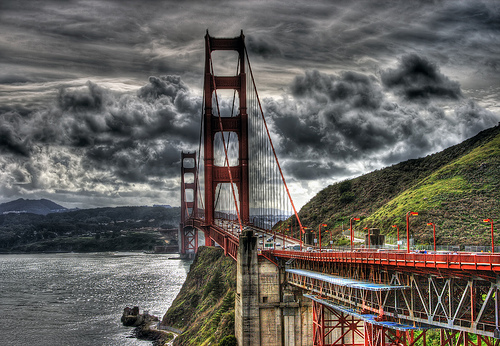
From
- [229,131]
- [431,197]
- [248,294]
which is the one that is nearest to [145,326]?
[229,131]

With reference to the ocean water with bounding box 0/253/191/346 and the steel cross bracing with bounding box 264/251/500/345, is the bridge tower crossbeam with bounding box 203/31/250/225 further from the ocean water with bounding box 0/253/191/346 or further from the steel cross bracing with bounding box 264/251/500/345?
the steel cross bracing with bounding box 264/251/500/345

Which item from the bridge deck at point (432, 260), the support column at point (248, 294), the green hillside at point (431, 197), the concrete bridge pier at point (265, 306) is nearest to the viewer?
the bridge deck at point (432, 260)

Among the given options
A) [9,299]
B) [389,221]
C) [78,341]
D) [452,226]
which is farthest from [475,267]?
[9,299]

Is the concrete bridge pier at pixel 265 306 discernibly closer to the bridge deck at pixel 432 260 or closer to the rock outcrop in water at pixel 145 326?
the bridge deck at pixel 432 260

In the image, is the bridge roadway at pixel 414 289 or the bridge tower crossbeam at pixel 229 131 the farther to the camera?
the bridge tower crossbeam at pixel 229 131

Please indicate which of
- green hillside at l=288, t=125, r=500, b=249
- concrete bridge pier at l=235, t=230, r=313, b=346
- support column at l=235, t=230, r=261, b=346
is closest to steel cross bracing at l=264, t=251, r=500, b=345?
concrete bridge pier at l=235, t=230, r=313, b=346

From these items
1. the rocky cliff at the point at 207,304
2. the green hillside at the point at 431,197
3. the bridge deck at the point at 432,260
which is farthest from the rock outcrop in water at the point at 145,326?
the bridge deck at the point at 432,260
